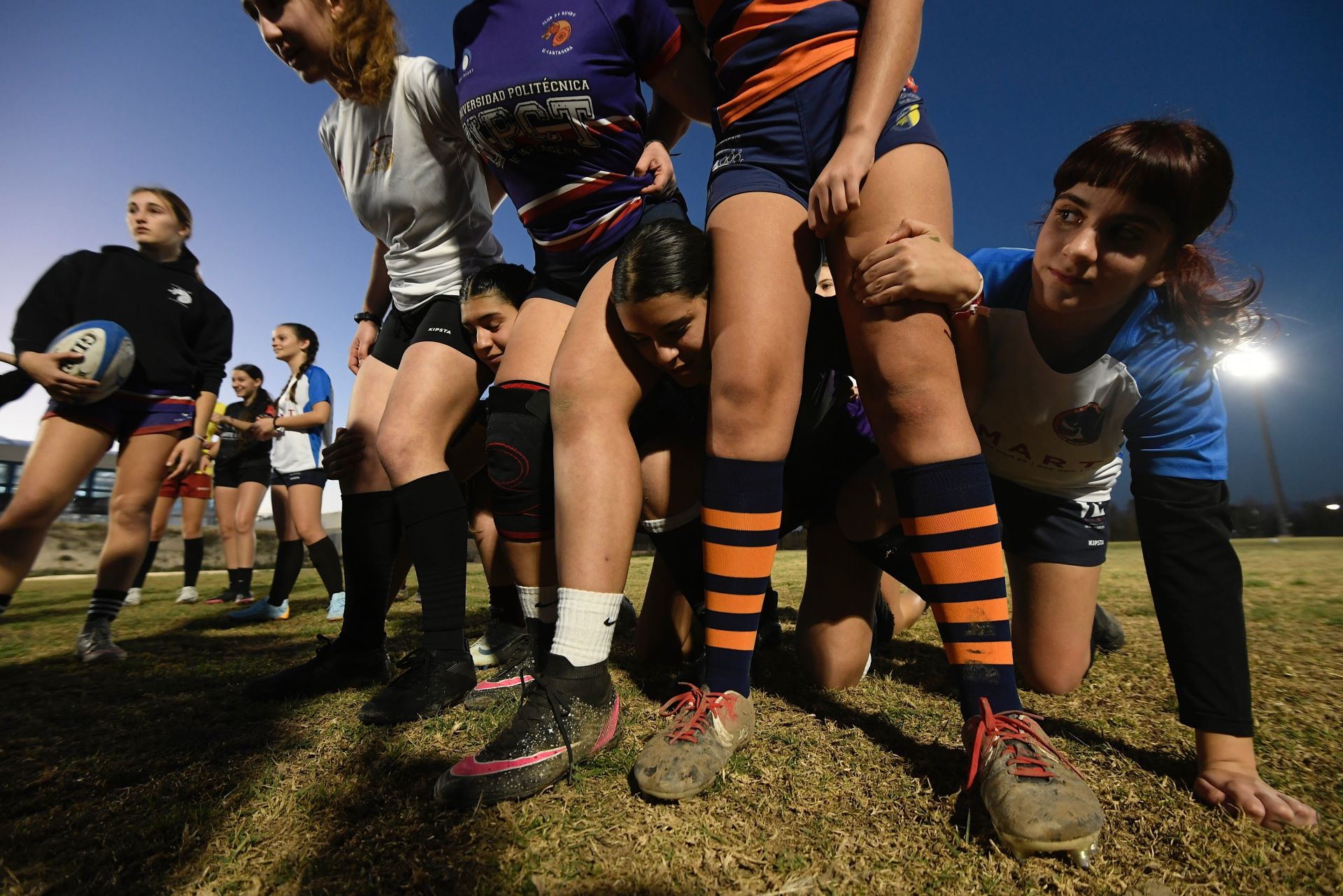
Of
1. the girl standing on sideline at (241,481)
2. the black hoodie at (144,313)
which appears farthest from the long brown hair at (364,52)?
the girl standing on sideline at (241,481)

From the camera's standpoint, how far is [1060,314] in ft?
5.03

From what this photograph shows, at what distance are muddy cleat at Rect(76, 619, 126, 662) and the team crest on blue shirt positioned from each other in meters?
2.90

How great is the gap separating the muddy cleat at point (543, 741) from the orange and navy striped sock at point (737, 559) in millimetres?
250

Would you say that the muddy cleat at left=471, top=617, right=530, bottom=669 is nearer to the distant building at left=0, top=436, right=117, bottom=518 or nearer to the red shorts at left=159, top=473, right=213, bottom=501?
the red shorts at left=159, top=473, right=213, bottom=501

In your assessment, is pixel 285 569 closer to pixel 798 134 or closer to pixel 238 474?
pixel 238 474

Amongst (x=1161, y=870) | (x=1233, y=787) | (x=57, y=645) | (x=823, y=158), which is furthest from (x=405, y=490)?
(x=57, y=645)

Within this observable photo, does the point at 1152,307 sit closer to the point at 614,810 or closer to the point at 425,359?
the point at 614,810

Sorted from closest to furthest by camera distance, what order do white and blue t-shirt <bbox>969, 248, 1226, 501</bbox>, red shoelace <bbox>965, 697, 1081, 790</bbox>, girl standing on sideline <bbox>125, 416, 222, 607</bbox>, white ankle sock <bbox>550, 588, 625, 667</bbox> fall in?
red shoelace <bbox>965, 697, 1081, 790</bbox>, white ankle sock <bbox>550, 588, 625, 667</bbox>, white and blue t-shirt <bbox>969, 248, 1226, 501</bbox>, girl standing on sideline <bbox>125, 416, 222, 607</bbox>

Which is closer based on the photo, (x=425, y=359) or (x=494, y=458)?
(x=494, y=458)

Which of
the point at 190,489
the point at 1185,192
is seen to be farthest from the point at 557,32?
the point at 190,489

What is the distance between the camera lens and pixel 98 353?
2520 millimetres

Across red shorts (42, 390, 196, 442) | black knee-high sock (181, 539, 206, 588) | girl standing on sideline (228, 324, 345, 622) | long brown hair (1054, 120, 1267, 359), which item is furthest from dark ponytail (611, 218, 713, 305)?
black knee-high sock (181, 539, 206, 588)

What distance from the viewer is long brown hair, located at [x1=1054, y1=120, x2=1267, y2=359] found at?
1347mm

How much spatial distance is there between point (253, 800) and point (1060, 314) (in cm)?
204
